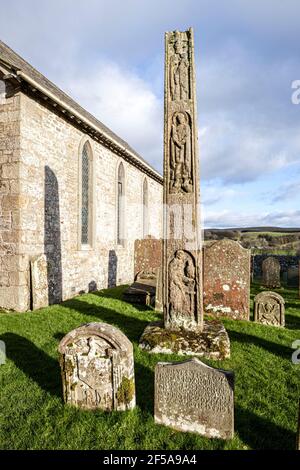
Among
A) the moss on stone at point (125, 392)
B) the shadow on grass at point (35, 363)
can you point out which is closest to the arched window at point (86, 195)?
the shadow on grass at point (35, 363)

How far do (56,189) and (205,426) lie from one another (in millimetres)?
7569

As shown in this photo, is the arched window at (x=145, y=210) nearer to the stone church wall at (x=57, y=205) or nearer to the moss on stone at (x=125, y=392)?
the stone church wall at (x=57, y=205)

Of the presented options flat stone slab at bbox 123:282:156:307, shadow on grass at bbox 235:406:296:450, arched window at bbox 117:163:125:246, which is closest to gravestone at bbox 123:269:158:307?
flat stone slab at bbox 123:282:156:307

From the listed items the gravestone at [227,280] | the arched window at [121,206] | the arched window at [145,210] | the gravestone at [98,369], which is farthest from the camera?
the arched window at [145,210]

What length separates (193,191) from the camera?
5066mm

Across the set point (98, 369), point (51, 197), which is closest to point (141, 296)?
point (51, 197)

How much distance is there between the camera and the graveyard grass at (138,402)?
9.12ft

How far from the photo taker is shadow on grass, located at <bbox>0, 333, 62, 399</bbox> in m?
3.78

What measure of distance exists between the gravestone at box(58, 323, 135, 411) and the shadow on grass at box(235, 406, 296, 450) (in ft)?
3.69

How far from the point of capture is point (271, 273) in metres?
12.6

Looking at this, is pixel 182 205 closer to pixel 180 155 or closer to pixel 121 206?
pixel 180 155

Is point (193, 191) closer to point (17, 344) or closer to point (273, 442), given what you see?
point (273, 442)

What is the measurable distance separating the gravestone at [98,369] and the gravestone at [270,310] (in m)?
4.63
